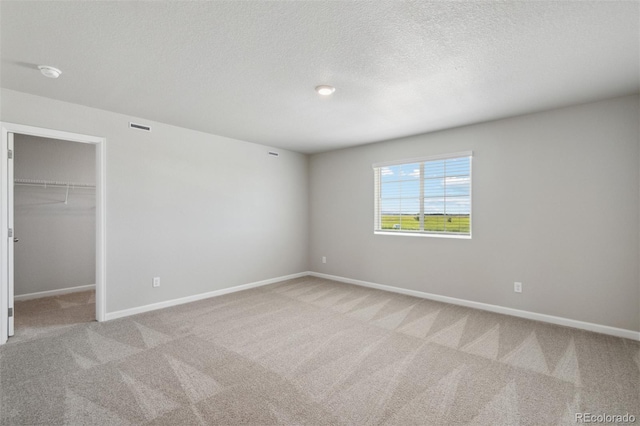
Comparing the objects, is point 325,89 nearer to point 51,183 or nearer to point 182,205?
point 182,205

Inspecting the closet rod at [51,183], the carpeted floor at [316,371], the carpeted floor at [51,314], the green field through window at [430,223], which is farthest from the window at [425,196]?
the closet rod at [51,183]

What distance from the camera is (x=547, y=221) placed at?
3.61 metres

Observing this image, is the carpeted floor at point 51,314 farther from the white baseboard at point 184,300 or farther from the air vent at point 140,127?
the air vent at point 140,127

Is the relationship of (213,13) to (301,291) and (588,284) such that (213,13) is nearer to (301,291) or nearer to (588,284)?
(301,291)

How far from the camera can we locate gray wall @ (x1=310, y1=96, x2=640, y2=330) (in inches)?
126

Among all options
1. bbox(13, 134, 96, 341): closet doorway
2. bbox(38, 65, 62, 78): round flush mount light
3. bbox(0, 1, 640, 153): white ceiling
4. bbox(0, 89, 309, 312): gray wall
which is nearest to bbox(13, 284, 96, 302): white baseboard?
bbox(13, 134, 96, 341): closet doorway

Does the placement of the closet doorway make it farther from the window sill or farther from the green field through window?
the green field through window

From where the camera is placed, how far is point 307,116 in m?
3.83

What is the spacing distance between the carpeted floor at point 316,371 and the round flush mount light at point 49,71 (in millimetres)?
2489

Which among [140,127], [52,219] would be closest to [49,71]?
[140,127]

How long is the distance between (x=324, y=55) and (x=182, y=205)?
307 centimetres

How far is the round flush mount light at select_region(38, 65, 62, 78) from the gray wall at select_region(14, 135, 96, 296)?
2.78m

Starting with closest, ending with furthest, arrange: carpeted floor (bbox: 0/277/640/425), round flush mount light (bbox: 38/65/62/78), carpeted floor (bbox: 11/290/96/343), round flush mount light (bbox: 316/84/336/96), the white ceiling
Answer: the white ceiling
carpeted floor (bbox: 0/277/640/425)
round flush mount light (bbox: 38/65/62/78)
round flush mount light (bbox: 316/84/336/96)
carpeted floor (bbox: 11/290/96/343)

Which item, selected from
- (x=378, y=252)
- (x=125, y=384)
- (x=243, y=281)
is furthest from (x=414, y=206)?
(x=125, y=384)
